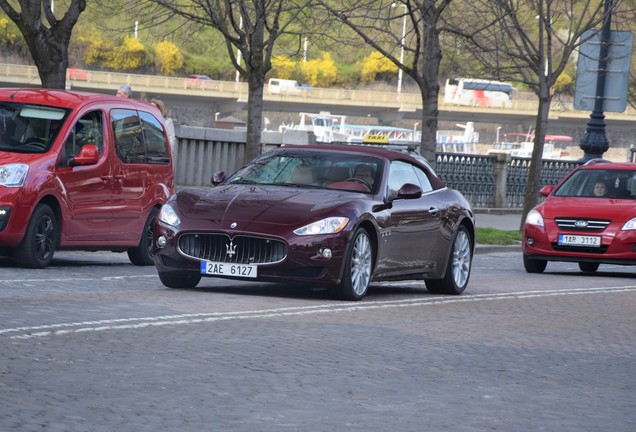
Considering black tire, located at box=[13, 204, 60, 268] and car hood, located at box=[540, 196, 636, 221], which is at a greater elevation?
car hood, located at box=[540, 196, 636, 221]

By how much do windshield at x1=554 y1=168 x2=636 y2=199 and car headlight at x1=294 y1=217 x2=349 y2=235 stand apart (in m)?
8.95

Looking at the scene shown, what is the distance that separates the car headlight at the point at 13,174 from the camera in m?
14.2

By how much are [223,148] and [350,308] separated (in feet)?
60.3

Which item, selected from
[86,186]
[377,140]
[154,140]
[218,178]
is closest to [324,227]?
[218,178]

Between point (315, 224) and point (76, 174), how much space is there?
13.5 feet

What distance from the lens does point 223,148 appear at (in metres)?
30.0

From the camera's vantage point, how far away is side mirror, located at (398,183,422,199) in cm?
1330

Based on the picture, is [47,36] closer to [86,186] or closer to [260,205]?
[86,186]

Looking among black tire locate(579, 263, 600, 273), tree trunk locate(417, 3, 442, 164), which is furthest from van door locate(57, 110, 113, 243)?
tree trunk locate(417, 3, 442, 164)

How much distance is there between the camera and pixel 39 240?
48.0 feet

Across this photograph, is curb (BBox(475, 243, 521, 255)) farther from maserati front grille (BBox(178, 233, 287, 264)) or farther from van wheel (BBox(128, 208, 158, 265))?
maserati front grille (BBox(178, 233, 287, 264))

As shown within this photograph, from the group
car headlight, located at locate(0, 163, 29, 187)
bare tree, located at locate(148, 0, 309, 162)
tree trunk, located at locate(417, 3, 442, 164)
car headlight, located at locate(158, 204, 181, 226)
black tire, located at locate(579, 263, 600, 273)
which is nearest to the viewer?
car headlight, located at locate(158, 204, 181, 226)

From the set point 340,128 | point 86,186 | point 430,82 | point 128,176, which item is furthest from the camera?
point 340,128

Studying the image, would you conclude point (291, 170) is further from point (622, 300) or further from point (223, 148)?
point (223, 148)
